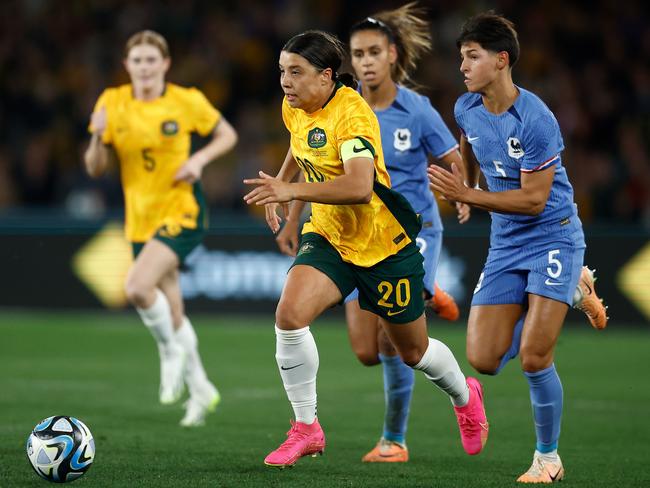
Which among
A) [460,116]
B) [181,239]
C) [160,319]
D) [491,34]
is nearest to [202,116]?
[181,239]

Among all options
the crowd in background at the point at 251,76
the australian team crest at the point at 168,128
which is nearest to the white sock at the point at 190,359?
the australian team crest at the point at 168,128

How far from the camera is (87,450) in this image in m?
5.72

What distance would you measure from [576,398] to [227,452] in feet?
12.7

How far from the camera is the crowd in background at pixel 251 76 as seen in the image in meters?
16.1

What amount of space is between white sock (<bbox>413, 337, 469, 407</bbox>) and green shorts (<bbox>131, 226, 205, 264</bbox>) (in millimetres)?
2963

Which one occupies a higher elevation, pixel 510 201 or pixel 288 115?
pixel 288 115

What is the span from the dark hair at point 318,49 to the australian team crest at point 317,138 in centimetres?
31

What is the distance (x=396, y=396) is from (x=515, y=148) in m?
1.79

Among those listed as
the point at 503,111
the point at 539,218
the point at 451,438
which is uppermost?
the point at 503,111

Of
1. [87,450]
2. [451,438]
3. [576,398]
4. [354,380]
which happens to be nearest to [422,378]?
[354,380]

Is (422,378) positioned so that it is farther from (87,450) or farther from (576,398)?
(87,450)

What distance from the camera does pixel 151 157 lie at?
8.90m

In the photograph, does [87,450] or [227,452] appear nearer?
[87,450]

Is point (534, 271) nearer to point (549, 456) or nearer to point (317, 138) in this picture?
point (549, 456)
